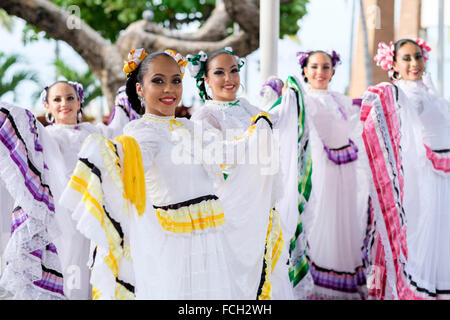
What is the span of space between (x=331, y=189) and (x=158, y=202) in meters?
2.40

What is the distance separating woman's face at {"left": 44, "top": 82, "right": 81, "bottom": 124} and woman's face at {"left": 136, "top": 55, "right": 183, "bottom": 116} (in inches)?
69.7

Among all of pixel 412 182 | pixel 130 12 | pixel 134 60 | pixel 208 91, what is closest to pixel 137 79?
pixel 134 60

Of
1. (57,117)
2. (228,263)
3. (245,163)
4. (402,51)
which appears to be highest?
(402,51)

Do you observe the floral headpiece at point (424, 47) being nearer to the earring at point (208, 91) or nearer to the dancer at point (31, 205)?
the earring at point (208, 91)

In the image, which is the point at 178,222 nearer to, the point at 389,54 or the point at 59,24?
the point at 389,54

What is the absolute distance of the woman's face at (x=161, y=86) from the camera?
2971mm

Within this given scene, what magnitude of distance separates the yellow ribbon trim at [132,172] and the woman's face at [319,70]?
2709mm

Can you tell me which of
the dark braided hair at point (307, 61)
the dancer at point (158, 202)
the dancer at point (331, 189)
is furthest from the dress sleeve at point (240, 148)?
the dark braided hair at point (307, 61)

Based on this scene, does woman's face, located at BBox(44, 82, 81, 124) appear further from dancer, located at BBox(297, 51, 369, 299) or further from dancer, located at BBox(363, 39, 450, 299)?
dancer, located at BBox(363, 39, 450, 299)

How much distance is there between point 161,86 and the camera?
9.75 ft

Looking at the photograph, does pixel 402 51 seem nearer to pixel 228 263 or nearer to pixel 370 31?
pixel 228 263

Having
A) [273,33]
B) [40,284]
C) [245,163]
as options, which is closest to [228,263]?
[245,163]
